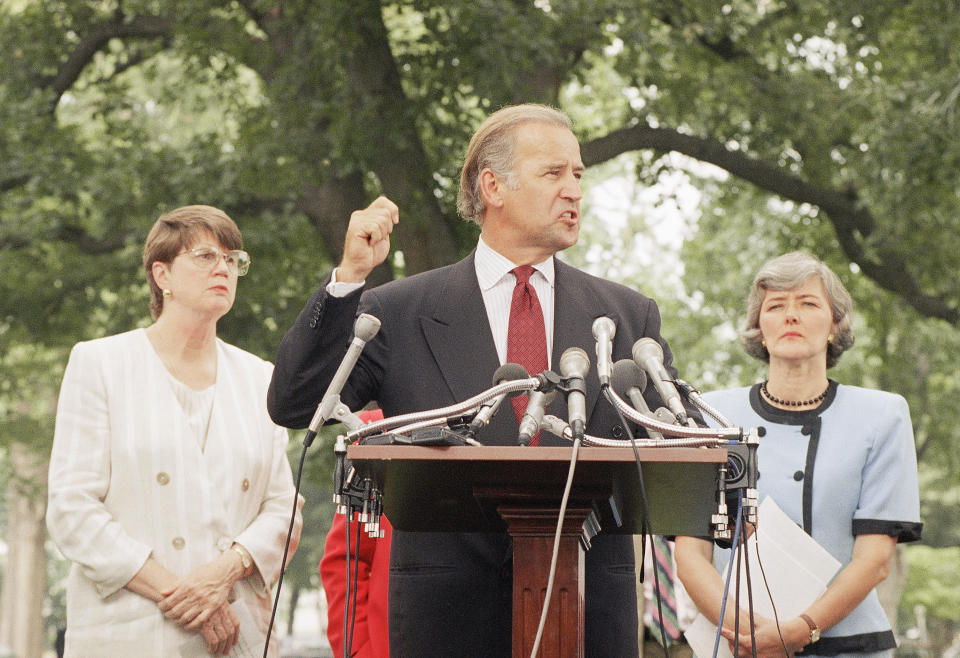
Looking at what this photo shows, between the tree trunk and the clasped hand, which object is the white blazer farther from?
the tree trunk

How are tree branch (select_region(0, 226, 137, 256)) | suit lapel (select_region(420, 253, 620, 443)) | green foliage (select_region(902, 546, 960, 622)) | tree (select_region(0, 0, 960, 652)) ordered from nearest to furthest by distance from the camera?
suit lapel (select_region(420, 253, 620, 443)), tree (select_region(0, 0, 960, 652)), tree branch (select_region(0, 226, 137, 256)), green foliage (select_region(902, 546, 960, 622))

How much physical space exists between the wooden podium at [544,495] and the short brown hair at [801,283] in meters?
1.93

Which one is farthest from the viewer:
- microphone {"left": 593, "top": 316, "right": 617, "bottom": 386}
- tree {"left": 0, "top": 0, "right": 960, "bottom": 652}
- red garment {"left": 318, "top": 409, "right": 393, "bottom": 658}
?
tree {"left": 0, "top": 0, "right": 960, "bottom": 652}

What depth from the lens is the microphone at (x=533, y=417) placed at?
98.7 inches

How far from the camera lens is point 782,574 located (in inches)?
166

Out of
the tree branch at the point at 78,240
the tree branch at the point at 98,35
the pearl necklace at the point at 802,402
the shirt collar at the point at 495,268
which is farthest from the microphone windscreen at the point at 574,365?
the tree branch at the point at 98,35

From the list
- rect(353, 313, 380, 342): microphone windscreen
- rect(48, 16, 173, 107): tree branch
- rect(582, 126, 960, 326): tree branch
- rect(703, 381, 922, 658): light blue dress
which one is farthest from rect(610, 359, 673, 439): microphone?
rect(48, 16, 173, 107): tree branch

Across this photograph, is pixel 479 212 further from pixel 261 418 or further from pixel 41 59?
pixel 41 59

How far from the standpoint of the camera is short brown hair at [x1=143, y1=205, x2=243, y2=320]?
186 inches

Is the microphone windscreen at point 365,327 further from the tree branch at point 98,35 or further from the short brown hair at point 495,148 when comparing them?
the tree branch at point 98,35

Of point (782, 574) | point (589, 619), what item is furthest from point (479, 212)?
point (782, 574)

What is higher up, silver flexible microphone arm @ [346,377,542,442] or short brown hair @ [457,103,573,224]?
short brown hair @ [457,103,573,224]

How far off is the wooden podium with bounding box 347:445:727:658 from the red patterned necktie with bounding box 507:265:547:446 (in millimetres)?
494

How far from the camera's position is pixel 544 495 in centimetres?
271
